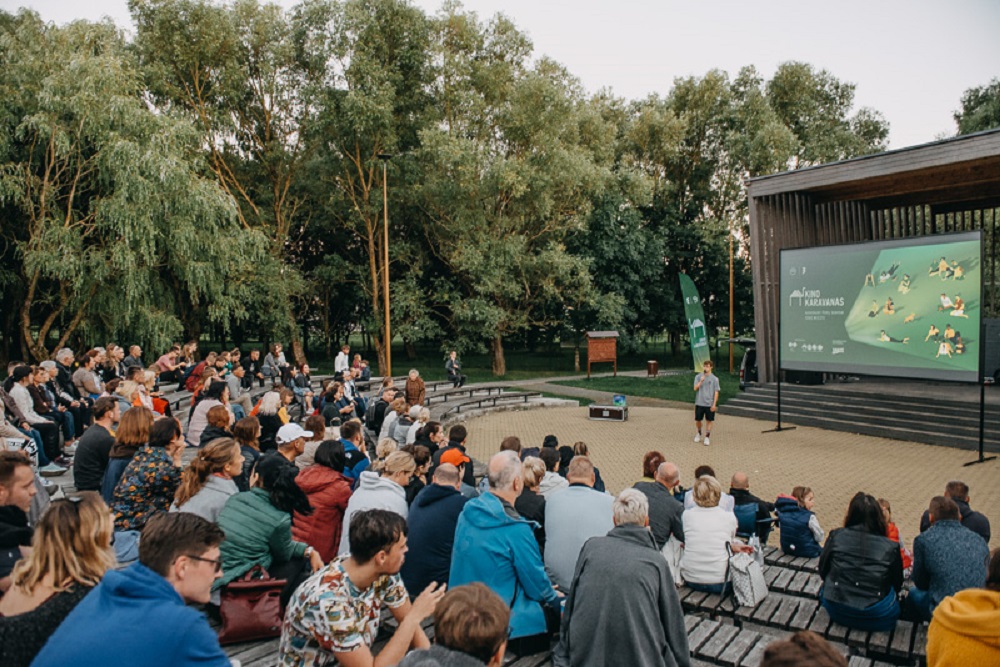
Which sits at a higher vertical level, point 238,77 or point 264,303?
point 238,77

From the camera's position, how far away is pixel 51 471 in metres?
8.62

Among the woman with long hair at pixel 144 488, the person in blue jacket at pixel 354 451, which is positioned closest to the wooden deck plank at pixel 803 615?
the person in blue jacket at pixel 354 451

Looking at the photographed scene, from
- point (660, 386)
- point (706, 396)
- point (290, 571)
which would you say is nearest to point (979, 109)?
point (660, 386)

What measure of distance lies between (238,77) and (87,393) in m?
19.4

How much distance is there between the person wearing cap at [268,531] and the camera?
4.12 meters

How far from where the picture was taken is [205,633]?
7.34ft

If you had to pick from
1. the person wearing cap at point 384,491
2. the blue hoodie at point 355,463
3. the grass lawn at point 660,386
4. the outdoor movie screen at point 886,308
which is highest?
the outdoor movie screen at point 886,308

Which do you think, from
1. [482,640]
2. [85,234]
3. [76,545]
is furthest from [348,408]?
Result: [85,234]

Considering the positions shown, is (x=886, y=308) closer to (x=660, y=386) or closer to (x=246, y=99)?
(x=660, y=386)

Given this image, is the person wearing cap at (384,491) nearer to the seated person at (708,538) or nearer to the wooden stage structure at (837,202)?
the seated person at (708,538)

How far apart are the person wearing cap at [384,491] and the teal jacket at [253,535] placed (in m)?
0.45

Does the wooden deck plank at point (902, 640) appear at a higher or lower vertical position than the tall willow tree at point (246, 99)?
lower

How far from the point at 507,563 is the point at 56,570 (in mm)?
2303

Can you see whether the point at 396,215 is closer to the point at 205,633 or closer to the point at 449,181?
the point at 449,181
